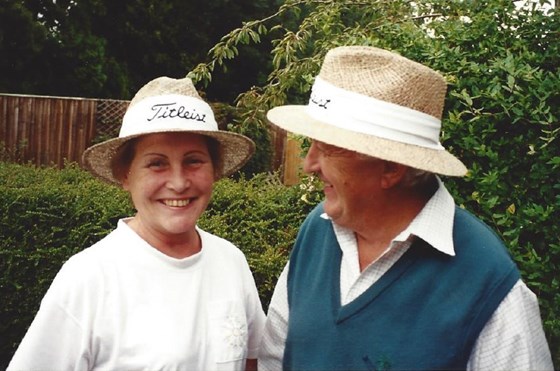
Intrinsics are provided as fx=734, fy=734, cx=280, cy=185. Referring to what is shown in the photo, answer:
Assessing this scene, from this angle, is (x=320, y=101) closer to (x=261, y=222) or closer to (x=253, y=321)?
(x=253, y=321)

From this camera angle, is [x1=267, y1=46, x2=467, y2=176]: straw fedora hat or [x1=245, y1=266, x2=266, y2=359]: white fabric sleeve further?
[x1=245, y1=266, x2=266, y2=359]: white fabric sleeve

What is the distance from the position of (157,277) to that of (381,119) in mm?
849

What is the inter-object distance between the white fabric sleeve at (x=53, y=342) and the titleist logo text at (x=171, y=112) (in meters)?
0.62

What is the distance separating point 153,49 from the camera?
1731 centimetres

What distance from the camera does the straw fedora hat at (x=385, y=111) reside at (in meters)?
2.09

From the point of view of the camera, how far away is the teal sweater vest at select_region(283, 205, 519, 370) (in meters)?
1.99

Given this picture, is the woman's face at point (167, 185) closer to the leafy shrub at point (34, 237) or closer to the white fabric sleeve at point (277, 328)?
the white fabric sleeve at point (277, 328)

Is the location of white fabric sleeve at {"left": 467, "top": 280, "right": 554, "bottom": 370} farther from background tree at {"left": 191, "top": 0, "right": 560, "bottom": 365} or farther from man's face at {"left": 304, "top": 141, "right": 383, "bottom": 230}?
background tree at {"left": 191, "top": 0, "right": 560, "bottom": 365}

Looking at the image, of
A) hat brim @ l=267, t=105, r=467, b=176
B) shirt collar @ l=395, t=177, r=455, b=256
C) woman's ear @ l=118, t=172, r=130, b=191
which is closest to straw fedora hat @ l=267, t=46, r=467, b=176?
hat brim @ l=267, t=105, r=467, b=176

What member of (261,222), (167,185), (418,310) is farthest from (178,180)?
(261,222)

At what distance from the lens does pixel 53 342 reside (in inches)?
84.0

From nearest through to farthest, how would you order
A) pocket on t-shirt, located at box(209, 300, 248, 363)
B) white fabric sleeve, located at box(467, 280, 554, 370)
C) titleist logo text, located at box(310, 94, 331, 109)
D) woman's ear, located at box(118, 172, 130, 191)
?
1. white fabric sleeve, located at box(467, 280, 554, 370)
2. titleist logo text, located at box(310, 94, 331, 109)
3. pocket on t-shirt, located at box(209, 300, 248, 363)
4. woman's ear, located at box(118, 172, 130, 191)

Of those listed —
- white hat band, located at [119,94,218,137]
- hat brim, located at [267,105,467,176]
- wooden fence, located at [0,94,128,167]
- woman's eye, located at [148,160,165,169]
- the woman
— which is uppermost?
hat brim, located at [267,105,467,176]

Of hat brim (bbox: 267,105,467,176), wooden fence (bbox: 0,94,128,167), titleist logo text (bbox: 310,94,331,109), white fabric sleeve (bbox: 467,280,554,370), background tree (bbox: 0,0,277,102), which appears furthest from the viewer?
background tree (bbox: 0,0,277,102)
